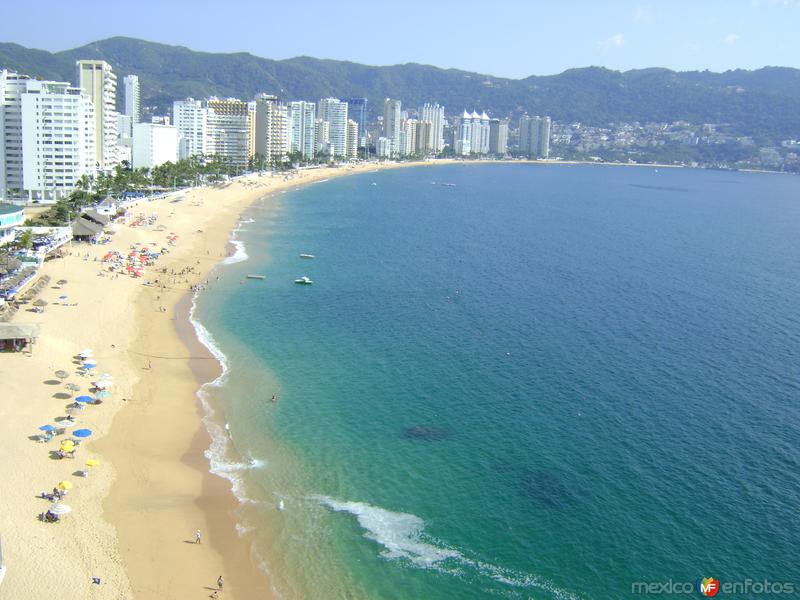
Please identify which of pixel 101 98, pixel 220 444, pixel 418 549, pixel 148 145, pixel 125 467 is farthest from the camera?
pixel 148 145

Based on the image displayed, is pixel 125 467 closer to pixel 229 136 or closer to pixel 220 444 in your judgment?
pixel 220 444

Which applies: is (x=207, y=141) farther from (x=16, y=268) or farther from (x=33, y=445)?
(x=33, y=445)

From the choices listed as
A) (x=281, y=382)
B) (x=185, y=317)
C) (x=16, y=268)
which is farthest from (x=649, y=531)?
(x=16, y=268)

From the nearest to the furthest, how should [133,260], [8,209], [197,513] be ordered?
[197,513] < [8,209] < [133,260]

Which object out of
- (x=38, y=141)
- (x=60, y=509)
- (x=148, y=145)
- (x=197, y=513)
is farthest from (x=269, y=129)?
(x=60, y=509)

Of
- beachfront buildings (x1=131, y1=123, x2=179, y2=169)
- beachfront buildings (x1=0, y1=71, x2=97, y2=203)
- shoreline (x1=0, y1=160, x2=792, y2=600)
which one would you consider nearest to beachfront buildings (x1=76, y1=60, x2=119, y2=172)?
A: beachfront buildings (x1=131, y1=123, x2=179, y2=169)

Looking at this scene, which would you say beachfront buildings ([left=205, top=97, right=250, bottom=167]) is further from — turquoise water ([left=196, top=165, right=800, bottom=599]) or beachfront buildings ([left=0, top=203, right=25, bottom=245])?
beachfront buildings ([left=0, top=203, right=25, bottom=245])

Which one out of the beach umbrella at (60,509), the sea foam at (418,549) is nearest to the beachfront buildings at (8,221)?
the beach umbrella at (60,509)
